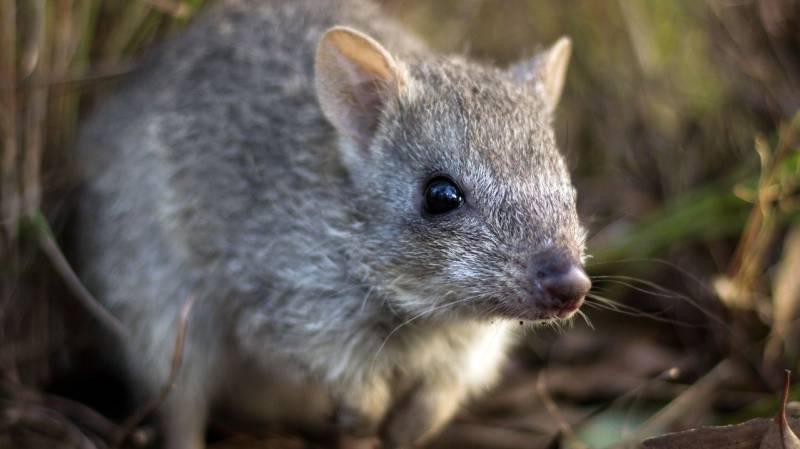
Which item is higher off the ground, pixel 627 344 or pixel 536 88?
pixel 536 88

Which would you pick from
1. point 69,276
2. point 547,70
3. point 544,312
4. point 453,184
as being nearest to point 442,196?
point 453,184

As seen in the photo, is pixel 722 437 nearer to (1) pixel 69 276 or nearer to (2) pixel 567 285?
(2) pixel 567 285

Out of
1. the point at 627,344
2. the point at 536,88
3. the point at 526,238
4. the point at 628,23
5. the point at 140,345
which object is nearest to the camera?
the point at 526,238

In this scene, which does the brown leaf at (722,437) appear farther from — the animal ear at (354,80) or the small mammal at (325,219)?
the animal ear at (354,80)

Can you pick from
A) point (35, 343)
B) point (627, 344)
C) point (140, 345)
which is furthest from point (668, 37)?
point (35, 343)

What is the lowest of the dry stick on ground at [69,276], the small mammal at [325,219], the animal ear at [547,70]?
the dry stick on ground at [69,276]

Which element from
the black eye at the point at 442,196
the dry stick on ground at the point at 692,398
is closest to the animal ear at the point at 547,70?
the black eye at the point at 442,196

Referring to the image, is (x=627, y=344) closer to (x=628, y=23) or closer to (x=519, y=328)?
(x=519, y=328)
